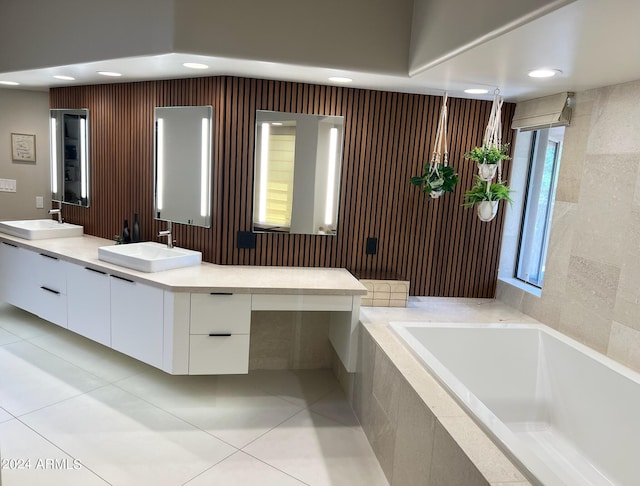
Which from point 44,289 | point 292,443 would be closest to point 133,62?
point 44,289

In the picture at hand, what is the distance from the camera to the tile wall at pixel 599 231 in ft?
8.13

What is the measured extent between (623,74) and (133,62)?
9.06 ft

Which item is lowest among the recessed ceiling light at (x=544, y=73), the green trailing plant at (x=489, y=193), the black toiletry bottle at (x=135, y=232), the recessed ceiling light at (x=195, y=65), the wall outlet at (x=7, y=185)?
the black toiletry bottle at (x=135, y=232)

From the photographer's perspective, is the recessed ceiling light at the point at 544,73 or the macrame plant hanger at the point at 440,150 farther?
the macrame plant hanger at the point at 440,150

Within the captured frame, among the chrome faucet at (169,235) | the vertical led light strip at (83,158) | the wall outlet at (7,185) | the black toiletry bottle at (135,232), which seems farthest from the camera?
the wall outlet at (7,185)

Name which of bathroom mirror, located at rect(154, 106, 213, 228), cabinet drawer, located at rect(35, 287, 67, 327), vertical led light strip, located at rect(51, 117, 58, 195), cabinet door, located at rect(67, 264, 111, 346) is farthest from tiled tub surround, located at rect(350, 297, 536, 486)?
vertical led light strip, located at rect(51, 117, 58, 195)

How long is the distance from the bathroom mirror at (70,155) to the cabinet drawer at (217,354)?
2.08 metres

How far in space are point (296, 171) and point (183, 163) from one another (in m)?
0.83

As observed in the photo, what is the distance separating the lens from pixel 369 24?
265cm

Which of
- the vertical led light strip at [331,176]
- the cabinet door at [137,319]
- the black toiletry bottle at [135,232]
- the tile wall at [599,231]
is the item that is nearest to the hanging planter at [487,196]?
the tile wall at [599,231]

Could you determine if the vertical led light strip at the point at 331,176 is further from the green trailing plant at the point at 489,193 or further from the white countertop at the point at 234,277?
the green trailing plant at the point at 489,193

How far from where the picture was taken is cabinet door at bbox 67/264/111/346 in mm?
3117

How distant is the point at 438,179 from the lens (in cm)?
328

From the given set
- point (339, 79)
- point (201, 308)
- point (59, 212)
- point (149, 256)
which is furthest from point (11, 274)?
point (339, 79)
